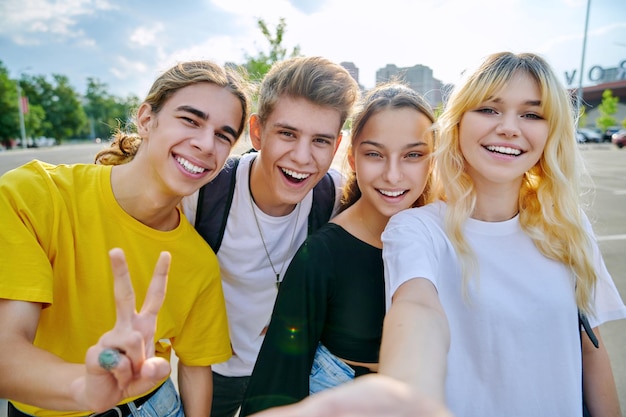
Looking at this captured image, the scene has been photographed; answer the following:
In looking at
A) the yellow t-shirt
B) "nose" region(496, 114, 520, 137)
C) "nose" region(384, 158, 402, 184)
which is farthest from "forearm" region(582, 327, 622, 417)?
the yellow t-shirt

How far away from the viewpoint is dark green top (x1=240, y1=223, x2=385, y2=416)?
1.48 metres

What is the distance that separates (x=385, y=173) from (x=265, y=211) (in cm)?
84

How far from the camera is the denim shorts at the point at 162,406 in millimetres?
1580

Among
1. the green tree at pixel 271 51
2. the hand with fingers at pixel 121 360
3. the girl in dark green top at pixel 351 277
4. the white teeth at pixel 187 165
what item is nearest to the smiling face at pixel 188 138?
the white teeth at pixel 187 165

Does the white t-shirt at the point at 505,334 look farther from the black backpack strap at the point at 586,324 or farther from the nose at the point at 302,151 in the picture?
the nose at the point at 302,151

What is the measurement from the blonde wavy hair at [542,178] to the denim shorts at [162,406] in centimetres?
141

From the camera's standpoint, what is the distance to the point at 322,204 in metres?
2.31

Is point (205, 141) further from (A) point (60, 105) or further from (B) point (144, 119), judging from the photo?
(A) point (60, 105)

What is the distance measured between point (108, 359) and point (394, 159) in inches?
54.6

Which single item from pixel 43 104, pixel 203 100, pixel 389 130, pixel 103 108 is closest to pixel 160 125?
pixel 203 100

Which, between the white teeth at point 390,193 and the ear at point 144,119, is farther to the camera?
the ear at point 144,119

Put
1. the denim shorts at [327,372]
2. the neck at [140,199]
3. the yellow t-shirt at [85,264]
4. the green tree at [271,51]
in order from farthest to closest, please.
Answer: the green tree at [271,51] < the neck at [140,199] < the denim shorts at [327,372] < the yellow t-shirt at [85,264]

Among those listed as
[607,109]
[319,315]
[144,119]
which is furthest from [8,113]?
[607,109]

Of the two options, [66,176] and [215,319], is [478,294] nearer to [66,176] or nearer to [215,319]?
[215,319]
